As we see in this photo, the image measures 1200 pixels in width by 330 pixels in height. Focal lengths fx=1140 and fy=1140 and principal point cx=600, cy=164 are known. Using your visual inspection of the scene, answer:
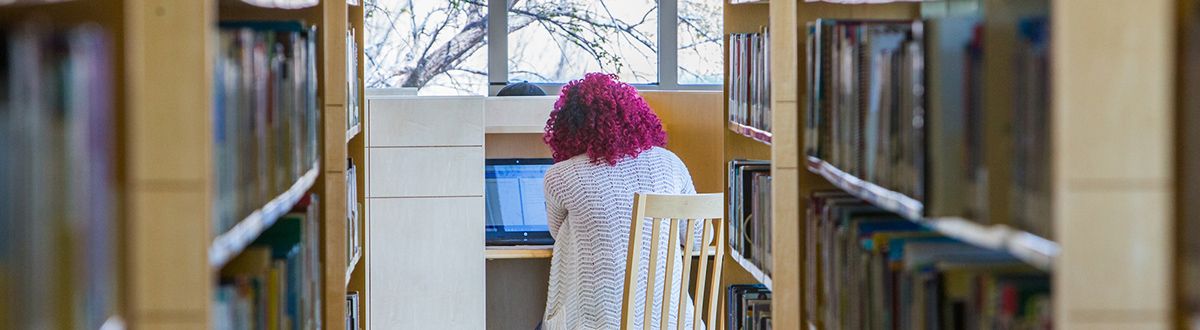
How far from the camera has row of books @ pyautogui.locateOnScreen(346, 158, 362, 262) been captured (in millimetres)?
2604

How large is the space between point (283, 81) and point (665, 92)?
265cm

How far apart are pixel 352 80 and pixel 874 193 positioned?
1599 millimetres

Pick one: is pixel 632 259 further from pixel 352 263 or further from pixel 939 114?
pixel 939 114

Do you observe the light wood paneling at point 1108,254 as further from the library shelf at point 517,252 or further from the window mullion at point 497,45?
the window mullion at point 497,45

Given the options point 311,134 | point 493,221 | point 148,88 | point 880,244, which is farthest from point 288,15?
point 493,221

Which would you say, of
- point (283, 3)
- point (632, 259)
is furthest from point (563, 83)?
point (283, 3)

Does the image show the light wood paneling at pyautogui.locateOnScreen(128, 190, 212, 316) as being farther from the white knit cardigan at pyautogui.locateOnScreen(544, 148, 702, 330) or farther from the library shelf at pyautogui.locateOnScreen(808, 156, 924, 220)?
the white knit cardigan at pyautogui.locateOnScreen(544, 148, 702, 330)

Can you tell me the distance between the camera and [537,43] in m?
4.55

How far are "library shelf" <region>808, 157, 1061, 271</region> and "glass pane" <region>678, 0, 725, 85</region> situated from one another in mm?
3065

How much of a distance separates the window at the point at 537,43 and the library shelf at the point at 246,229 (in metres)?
2.73

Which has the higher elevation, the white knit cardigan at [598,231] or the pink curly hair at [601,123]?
the pink curly hair at [601,123]

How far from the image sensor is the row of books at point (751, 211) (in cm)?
251

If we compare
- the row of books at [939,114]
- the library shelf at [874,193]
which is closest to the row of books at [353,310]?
the library shelf at [874,193]

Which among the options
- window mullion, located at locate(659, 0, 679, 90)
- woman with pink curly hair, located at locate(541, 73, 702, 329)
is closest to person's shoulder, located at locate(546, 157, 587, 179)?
woman with pink curly hair, located at locate(541, 73, 702, 329)
